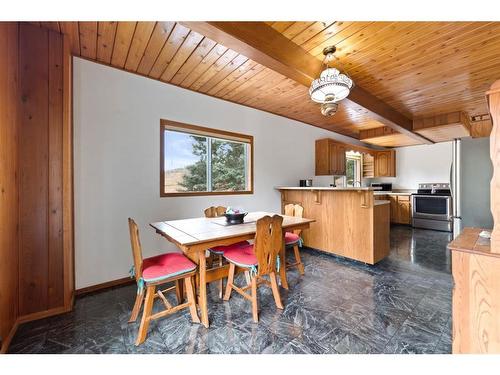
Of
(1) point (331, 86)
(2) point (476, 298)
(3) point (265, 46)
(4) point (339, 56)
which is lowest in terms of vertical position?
(2) point (476, 298)

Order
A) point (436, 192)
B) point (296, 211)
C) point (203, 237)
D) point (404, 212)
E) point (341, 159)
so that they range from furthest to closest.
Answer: point (404, 212), point (436, 192), point (341, 159), point (296, 211), point (203, 237)

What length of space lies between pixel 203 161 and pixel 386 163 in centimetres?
566

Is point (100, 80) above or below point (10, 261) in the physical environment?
above

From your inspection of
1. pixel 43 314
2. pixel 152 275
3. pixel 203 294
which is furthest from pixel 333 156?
pixel 43 314

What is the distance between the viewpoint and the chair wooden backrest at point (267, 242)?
1783mm

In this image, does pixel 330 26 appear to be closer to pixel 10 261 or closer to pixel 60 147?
pixel 60 147

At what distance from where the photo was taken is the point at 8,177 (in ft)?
5.11

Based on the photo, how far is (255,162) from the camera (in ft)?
12.2

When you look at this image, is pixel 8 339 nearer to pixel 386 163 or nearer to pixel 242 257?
pixel 242 257

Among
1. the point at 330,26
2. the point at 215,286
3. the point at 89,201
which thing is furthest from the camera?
the point at 215,286
